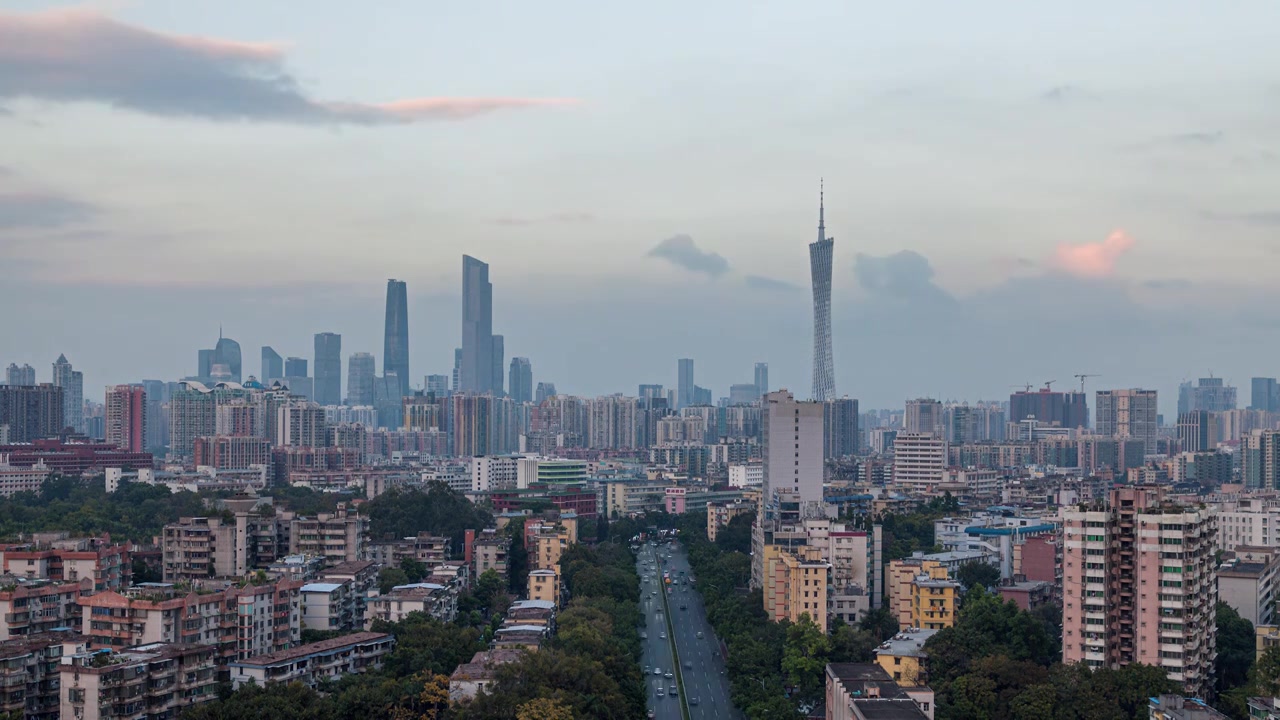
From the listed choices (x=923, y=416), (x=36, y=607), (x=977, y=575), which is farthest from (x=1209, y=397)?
(x=36, y=607)

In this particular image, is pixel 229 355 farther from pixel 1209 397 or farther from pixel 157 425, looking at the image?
pixel 1209 397

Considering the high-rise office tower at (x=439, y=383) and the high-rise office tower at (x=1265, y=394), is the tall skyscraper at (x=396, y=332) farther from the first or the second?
the high-rise office tower at (x=1265, y=394)

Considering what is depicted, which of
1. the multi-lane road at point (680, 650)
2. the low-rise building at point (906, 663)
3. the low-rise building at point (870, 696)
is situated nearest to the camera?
the low-rise building at point (870, 696)

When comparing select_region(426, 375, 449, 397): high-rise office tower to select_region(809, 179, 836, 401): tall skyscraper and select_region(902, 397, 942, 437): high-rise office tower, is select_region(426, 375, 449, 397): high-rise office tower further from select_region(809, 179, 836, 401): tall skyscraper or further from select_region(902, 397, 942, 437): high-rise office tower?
select_region(809, 179, 836, 401): tall skyscraper

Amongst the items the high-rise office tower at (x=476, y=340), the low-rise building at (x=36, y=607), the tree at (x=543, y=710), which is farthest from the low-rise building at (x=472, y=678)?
the high-rise office tower at (x=476, y=340)

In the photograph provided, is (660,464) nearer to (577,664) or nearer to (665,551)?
(665,551)
